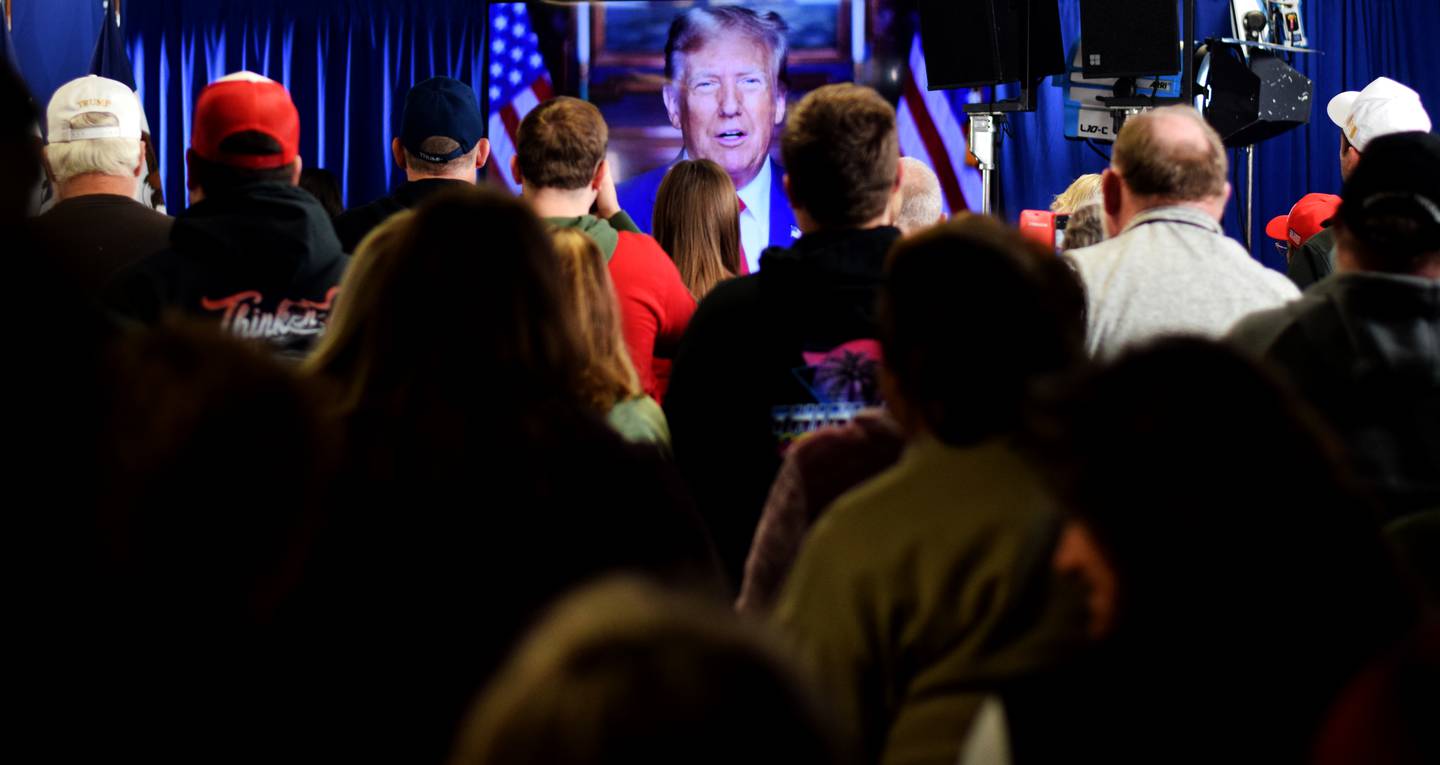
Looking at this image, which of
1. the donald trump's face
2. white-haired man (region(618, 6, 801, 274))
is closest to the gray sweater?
white-haired man (region(618, 6, 801, 274))

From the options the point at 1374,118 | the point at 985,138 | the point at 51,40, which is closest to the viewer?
the point at 51,40

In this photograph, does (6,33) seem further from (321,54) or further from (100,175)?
(321,54)

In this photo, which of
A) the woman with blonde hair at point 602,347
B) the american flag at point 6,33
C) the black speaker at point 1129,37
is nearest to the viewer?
the woman with blonde hair at point 602,347

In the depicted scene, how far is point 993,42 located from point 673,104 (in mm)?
1643

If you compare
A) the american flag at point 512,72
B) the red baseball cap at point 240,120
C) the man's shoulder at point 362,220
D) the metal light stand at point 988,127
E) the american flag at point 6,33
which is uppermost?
the american flag at point 512,72

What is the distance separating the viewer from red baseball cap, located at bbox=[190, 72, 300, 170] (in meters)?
2.56

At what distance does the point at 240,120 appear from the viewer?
256cm

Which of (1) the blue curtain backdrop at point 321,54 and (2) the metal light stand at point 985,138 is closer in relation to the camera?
(2) the metal light stand at point 985,138

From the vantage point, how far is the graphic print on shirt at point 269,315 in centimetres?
242

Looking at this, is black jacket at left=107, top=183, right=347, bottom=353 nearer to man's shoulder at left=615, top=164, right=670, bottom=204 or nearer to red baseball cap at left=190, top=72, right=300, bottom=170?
red baseball cap at left=190, top=72, right=300, bottom=170

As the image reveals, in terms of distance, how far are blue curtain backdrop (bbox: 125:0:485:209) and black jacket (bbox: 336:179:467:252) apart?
5.29 meters

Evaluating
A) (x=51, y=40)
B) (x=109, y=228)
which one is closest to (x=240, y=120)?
(x=109, y=228)

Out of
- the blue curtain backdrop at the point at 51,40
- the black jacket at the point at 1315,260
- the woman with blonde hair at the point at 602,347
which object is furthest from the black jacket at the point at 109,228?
the black jacket at the point at 1315,260

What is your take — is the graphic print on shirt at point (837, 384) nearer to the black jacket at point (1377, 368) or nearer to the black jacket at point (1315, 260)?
the black jacket at point (1377, 368)
